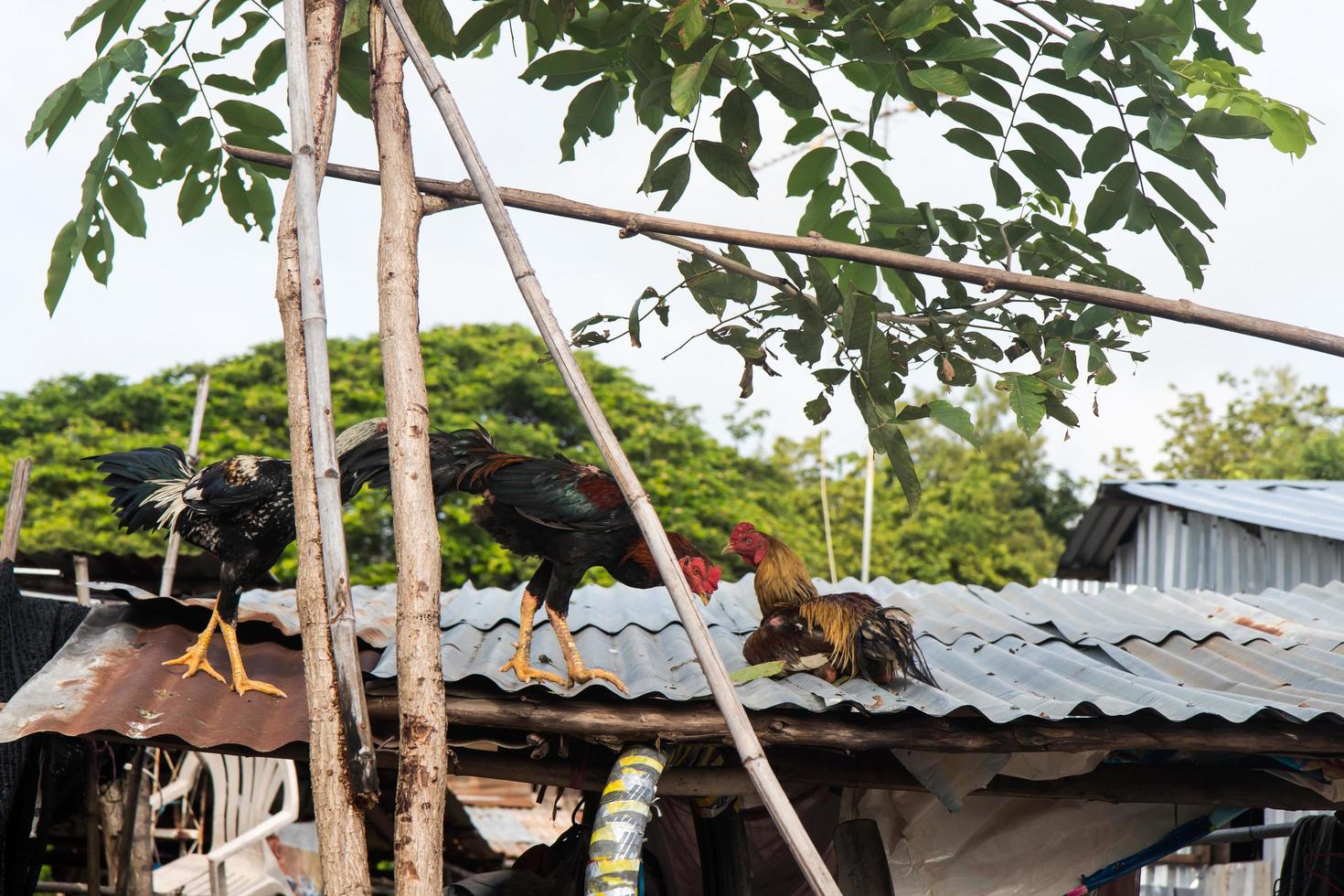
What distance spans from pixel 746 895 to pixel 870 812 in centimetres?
51

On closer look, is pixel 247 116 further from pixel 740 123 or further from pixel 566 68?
pixel 740 123

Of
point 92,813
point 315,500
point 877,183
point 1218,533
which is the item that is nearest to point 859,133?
point 877,183

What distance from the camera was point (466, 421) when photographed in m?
19.0

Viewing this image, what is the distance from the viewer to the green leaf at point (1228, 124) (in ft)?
9.95

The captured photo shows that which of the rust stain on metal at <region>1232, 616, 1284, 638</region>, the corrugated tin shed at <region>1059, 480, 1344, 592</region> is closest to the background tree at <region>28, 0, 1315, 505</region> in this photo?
the rust stain on metal at <region>1232, 616, 1284, 638</region>

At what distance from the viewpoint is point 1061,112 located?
3.42m

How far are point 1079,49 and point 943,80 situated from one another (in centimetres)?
33

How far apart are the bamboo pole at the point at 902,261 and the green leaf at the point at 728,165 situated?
39cm

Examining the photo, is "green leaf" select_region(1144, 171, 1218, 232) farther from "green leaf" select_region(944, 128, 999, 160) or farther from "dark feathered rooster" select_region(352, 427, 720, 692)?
"dark feathered rooster" select_region(352, 427, 720, 692)

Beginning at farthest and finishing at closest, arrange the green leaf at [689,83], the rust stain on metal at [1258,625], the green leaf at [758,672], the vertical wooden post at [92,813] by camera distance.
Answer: the vertical wooden post at [92,813], the rust stain on metal at [1258,625], the green leaf at [758,672], the green leaf at [689,83]

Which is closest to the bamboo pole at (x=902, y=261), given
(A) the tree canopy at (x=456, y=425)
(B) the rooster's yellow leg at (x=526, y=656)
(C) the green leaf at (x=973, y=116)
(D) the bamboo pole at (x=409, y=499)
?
(D) the bamboo pole at (x=409, y=499)

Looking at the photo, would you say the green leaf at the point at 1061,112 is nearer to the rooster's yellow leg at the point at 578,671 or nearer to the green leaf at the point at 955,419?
the green leaf at the point at 955,419

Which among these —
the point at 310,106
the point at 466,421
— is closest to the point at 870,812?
the point at 310,106

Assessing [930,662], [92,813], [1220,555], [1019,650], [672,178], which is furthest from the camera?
[1220,555]
